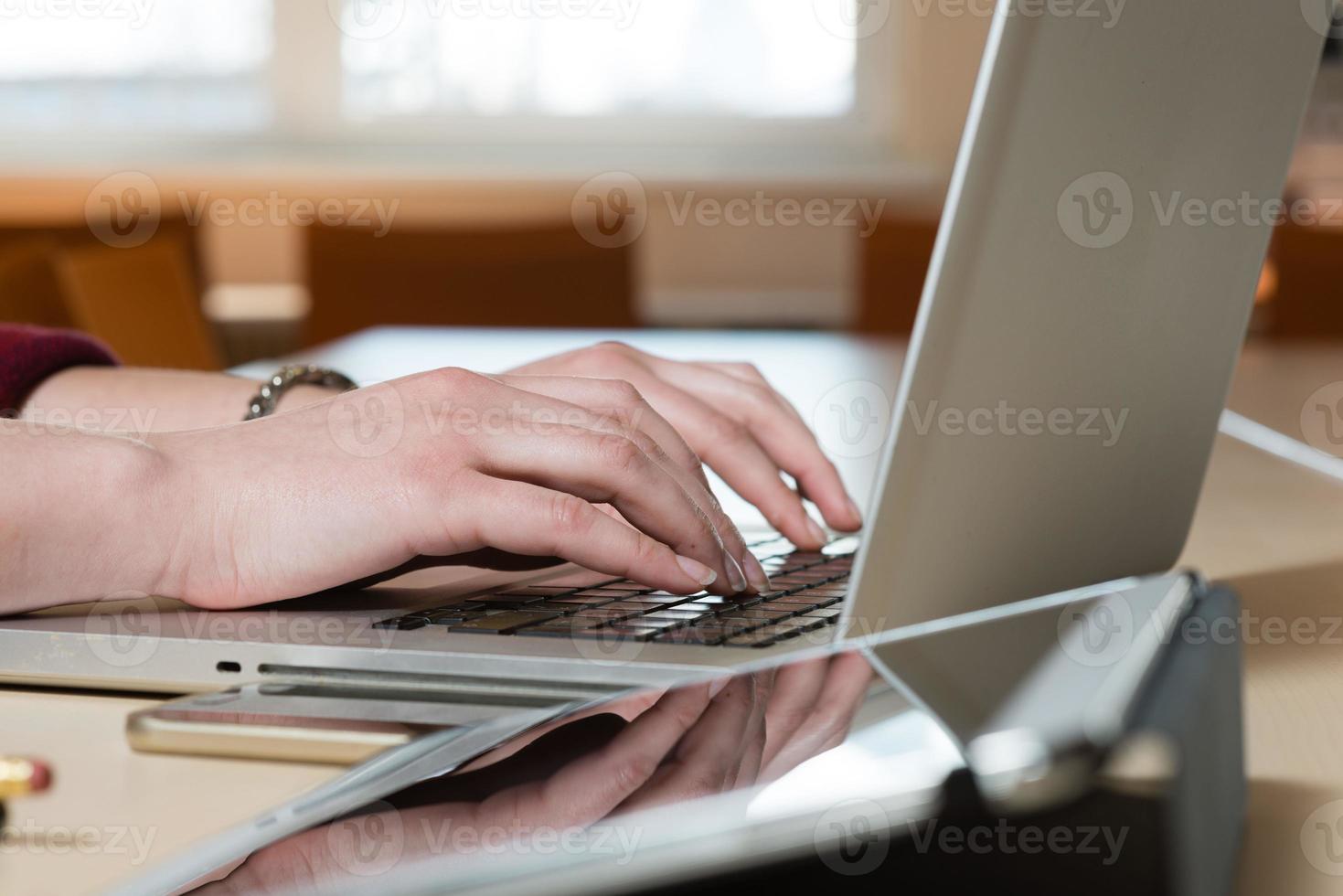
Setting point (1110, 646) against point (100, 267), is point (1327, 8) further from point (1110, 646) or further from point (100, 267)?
point (100, 267)

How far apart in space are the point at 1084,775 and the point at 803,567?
42 centimetres

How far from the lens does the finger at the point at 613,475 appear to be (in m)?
0.53

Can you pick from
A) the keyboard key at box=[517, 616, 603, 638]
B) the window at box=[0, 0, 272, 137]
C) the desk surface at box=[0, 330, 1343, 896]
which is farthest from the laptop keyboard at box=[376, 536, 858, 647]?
the window at box=[0, 0, 272, 137]

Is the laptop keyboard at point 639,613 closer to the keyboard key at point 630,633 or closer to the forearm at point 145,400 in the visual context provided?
the keyboard key at point 630,633

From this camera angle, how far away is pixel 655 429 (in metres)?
0.60

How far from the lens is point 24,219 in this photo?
4.50m

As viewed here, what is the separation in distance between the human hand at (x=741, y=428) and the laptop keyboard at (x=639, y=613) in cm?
10

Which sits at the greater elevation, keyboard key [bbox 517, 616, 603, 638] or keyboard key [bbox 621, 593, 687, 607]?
keyboard key [bbox 517, 616, 603, 638]

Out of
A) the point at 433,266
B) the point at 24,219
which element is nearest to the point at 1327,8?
the point at 433,266

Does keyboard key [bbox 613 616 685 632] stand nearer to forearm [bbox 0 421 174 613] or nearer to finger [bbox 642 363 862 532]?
forearm [bbox 0 421 174 613]

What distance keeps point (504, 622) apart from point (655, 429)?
0.15m

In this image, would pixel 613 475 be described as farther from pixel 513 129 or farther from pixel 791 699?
pixel 513 129

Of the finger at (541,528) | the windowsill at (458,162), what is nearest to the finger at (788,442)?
the finger at (541,528)

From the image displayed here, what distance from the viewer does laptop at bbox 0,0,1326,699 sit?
0.42m
